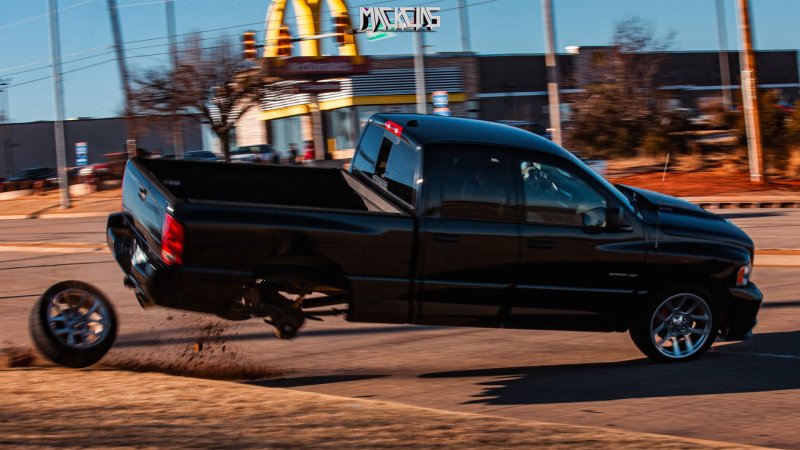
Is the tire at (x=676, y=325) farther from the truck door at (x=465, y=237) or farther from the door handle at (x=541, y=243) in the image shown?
the truck door at (x=465, y=237)

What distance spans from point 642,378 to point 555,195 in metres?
1.59

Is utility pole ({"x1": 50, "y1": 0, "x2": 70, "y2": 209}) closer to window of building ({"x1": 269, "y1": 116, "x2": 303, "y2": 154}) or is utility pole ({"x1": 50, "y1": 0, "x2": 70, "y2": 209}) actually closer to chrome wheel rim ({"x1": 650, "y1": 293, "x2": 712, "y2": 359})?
window of building ({"x1": 269, "y1": 116, "x2": 303, "y2": 154})

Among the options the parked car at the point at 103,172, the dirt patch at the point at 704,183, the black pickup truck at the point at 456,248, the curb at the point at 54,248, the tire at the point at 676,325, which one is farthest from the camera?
the parked car at the point at 103,172

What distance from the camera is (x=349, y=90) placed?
207 feet

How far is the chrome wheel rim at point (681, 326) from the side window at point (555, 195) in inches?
43.0

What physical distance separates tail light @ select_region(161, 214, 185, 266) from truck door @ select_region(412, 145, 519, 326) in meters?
1.77

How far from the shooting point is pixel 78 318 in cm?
788

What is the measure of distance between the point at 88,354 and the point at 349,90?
5622cm

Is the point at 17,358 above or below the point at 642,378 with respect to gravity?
above

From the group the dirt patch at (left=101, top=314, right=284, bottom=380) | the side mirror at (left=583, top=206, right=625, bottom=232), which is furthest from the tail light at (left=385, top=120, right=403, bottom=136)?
the dirt patch at (left=101, top=314, right=284, bottom=380)

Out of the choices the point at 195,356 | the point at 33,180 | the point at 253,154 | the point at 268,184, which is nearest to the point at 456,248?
the point at 268,184

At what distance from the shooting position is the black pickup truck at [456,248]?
23.8ft

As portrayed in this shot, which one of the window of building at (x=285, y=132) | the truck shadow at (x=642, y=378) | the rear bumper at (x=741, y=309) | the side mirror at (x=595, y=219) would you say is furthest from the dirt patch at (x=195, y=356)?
the window of building at (x=285, y=132)

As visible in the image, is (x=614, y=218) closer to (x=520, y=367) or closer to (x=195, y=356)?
(x=520, y=367)
